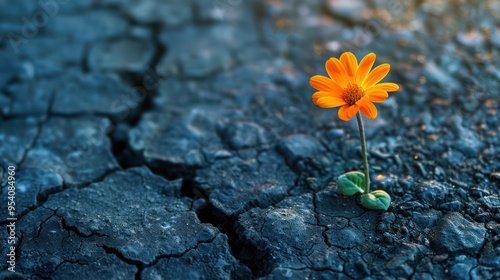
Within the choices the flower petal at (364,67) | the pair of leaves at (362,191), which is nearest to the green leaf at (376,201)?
the pair of leaves at (362,191)

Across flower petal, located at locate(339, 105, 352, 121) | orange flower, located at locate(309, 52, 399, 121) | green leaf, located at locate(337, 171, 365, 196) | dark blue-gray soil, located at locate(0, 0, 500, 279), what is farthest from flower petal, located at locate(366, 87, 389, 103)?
dark blue-gray soil, located at locate(0, 0, 500, 279)

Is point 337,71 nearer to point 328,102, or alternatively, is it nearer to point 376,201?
point 328,102

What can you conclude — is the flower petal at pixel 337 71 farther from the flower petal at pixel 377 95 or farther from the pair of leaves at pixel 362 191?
the pair of leaves at pixel 362 191

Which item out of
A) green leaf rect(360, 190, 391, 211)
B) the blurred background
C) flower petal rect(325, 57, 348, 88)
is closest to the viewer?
flower petal rect(325, 57, 348, 88)

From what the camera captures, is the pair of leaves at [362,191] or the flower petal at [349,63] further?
the pair of leaves at [362,191]

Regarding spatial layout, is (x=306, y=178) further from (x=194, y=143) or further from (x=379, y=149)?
(x=194, y=143)

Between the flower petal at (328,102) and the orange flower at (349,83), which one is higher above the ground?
the orange flower at (349,83)

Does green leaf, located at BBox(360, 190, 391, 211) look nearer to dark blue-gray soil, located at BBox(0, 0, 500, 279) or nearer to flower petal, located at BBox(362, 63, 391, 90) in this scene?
dark blue-gray soil, located at BBox(0, 0, 500, 279)
